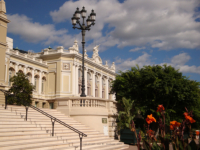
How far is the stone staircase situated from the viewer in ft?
31.2

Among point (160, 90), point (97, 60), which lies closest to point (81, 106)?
point (160, 90)

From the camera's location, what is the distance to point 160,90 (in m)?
18.2

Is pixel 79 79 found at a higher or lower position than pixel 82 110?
higher

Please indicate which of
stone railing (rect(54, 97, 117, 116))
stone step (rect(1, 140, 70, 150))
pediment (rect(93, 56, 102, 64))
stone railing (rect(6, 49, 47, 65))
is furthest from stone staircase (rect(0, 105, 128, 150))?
pediment (rect(93, 56, 102, 64))

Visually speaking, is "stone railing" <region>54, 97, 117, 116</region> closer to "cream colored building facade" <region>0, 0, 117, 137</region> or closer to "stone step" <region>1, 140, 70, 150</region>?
"cream colored building facade" <region>0, 0, 117, 137</region>

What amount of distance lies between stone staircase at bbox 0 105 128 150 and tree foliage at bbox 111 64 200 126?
566 cm

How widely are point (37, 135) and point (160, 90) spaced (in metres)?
11.1

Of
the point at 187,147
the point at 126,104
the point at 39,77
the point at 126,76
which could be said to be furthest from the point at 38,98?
the point at 187,147

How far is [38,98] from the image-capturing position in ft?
126

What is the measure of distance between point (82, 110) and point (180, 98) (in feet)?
27.4

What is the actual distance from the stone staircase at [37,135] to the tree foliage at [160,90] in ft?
18.6

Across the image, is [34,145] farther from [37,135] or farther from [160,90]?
[160,90]

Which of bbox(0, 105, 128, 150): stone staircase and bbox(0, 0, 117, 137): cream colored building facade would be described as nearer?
bbox(0, 105, 128, 150): stone staircase

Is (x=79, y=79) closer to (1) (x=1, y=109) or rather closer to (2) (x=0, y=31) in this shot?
(2) (x=0, y=31)
